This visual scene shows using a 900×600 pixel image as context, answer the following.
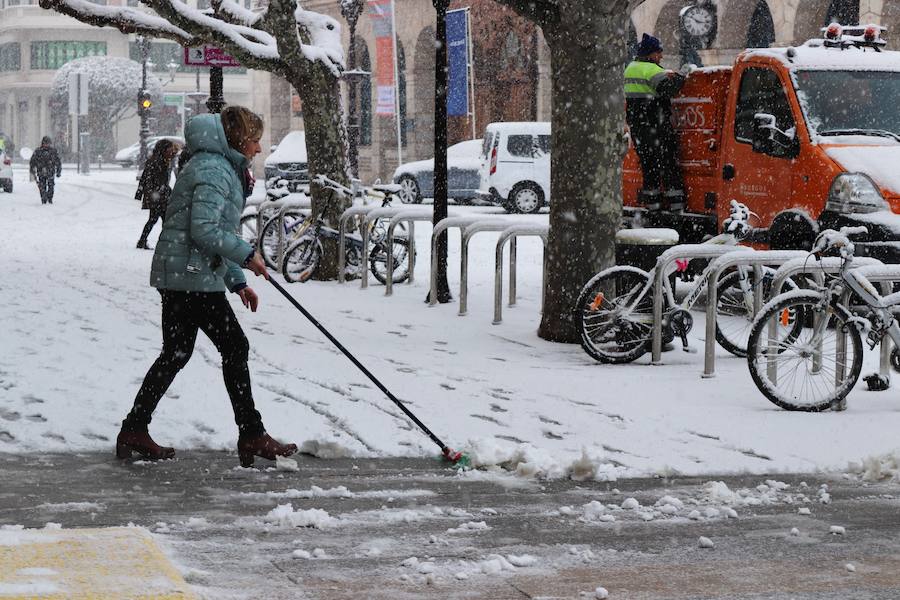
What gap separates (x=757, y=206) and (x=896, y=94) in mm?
1546

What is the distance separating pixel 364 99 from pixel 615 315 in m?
38.1

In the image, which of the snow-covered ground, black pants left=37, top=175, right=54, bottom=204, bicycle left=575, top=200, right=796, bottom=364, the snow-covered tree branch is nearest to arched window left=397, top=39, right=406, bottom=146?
black pants left=37, top=175, right=54, bottom=204

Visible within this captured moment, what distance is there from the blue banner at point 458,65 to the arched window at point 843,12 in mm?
7138

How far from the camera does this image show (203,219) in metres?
6.92

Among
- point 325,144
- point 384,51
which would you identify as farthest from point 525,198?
point 325,144

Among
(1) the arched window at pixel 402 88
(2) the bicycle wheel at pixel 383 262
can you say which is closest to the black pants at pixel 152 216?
(2) the bicycle wheel at pixel 383 262

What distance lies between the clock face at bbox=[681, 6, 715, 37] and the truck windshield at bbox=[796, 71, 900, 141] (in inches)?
726

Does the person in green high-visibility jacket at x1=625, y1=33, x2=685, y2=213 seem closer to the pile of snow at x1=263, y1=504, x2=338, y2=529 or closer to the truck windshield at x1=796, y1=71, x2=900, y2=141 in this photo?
the truck windshield at x1=796, y1=71, x2=900, y2=141

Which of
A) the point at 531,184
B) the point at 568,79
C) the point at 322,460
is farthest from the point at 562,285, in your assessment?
the point at 531,184

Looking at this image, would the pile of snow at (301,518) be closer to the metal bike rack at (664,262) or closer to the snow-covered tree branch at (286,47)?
the metal bike rack at (664,262)

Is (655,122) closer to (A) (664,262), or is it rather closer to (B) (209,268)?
(A) (664,262)

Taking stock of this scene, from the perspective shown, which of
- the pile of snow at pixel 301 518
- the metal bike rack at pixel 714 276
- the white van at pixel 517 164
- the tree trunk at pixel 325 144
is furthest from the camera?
the white van at pixel 517 164

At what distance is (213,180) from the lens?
699cm

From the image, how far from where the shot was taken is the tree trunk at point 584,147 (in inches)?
463
